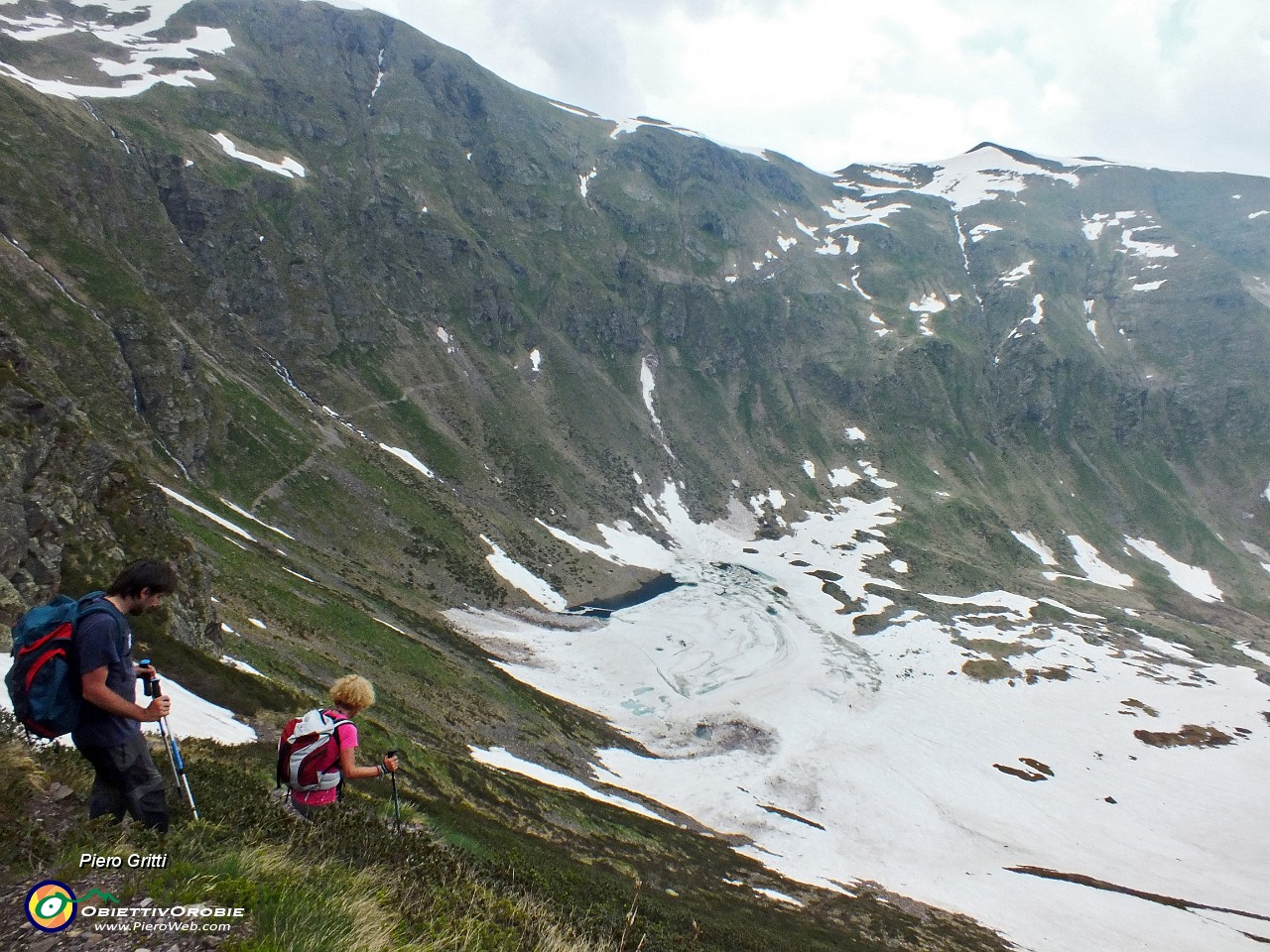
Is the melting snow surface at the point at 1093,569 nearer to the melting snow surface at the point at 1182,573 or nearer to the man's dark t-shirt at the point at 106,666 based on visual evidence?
the melting snow surface at the point at 1182,573

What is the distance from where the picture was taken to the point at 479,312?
13525 centimetres

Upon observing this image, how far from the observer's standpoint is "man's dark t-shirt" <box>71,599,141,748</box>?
5852mm

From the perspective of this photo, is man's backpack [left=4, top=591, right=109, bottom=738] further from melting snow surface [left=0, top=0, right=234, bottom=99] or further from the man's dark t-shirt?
melting snow surface [left=0, top=0, right=234, bottom=99]

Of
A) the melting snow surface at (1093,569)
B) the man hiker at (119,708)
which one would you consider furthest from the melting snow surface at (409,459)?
the melting snow surface at (1093,569)

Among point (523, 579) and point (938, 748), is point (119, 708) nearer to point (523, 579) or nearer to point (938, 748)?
point (938, 748)

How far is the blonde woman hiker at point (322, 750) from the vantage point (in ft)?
25.2

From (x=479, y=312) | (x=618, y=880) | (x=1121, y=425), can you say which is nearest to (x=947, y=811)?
(x=618, y=880)

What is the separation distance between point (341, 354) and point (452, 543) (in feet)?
149

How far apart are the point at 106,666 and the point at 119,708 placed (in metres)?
0.39

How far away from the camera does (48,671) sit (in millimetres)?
5715

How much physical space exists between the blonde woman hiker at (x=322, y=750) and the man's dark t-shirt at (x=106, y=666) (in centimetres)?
168

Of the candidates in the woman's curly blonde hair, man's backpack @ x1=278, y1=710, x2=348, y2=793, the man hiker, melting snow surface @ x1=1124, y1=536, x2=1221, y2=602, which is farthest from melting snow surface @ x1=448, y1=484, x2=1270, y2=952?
melting snow surface @ x1=1124, y1=536, x2=1221, y2=602

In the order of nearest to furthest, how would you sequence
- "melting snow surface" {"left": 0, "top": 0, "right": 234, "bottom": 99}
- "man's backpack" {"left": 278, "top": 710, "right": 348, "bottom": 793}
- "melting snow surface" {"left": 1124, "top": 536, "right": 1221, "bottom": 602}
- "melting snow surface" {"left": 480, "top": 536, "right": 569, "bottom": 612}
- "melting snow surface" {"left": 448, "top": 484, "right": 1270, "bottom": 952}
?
"man's backpack" {"left": 278, "top": 710, "right": 348, "bottom": 793} < "melting snow surface" {"left": 448, "top": 484, "right": 1270, "bottom": 952} < "melting snow surface" {"left": 480, "top": 536, "right": 569, "bottom": 612} < "melting snow surface" {"left": 0, "top": 0, "right": 234, "bottom": 99} < "melting snow surface" {"left": 1124, "top": 536, "right": 1221, "bottom": 602}

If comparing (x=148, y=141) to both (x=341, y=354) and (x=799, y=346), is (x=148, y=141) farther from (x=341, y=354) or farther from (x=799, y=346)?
(x=799, y=346)
